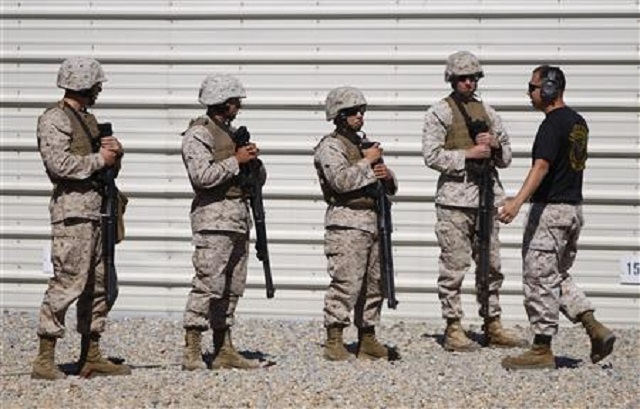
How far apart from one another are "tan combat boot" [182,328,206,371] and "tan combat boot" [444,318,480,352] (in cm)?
172

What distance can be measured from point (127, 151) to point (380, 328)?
7.23 ft

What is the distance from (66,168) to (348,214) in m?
1.78

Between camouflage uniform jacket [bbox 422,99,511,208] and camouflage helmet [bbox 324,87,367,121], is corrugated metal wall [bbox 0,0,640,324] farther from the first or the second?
camouflage helmet [bbox 324,87,367,121]

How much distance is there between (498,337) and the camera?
36.3 feet

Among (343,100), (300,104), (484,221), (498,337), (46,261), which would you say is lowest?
(498,337)

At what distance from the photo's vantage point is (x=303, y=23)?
12.2 meters

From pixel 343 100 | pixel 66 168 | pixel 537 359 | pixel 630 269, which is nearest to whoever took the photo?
pixel 66 168

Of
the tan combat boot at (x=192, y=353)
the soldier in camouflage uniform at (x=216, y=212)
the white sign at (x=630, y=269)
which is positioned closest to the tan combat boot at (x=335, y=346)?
the soldier in camouflage uniform at (x=216, y=212)

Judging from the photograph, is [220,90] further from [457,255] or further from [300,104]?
[300,104]

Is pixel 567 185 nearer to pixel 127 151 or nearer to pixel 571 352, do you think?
pixel 571 352

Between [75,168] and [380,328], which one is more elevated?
[75,168]

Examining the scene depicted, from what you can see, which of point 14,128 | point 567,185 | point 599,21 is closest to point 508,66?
point 599,21

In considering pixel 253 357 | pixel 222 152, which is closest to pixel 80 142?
pixel 222 152

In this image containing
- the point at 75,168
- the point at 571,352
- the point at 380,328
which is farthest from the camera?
the point at 380,328
